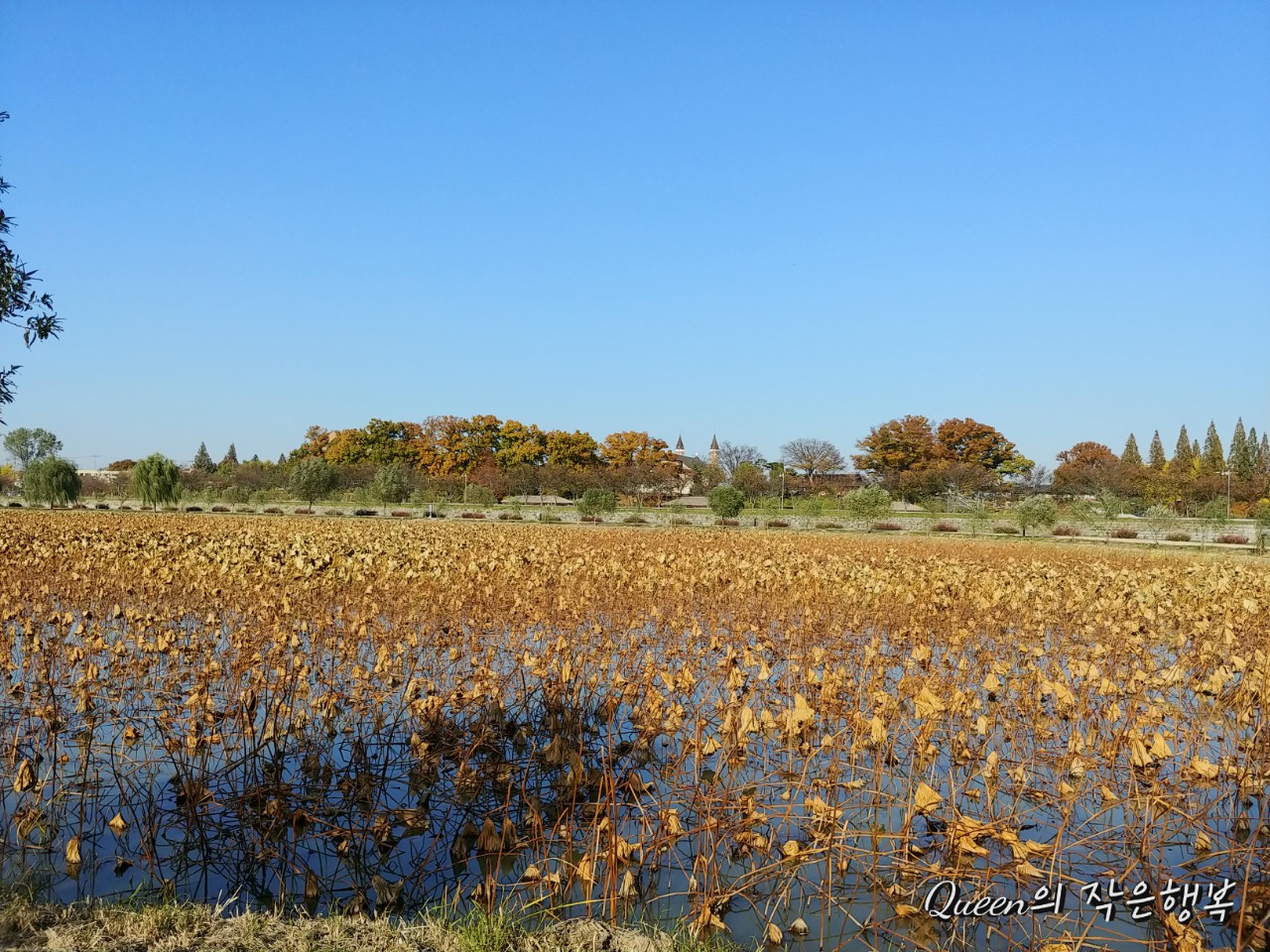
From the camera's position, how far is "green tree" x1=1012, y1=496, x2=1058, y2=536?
35.4 meters

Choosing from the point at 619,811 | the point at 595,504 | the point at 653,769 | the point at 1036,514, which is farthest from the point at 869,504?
the point at 619,811

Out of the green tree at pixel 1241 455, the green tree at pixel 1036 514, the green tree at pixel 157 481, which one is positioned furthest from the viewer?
the green tree at pixel 1241 455

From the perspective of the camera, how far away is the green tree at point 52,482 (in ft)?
163

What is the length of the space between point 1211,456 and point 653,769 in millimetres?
109879

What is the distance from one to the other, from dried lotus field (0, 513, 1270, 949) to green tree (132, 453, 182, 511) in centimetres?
4259

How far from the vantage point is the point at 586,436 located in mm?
90438

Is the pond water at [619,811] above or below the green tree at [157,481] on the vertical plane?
below

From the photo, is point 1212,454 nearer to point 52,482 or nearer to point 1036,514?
point 1036,514

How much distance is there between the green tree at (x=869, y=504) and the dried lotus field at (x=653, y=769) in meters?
27.6

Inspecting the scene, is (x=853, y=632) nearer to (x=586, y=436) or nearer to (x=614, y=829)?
(x=614, y=829)

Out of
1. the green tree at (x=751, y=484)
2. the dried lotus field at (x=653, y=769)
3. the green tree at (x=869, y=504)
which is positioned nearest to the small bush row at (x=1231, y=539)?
the green tree at (x=869, y=504)

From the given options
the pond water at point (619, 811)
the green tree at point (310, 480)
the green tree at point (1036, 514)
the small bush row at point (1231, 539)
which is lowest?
the pond water at point (619, 811)

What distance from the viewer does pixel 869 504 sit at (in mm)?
39500

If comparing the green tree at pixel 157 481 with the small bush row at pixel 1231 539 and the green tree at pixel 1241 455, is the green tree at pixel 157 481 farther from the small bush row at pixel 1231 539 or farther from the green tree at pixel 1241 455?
the green tree at pixel 1241 455
